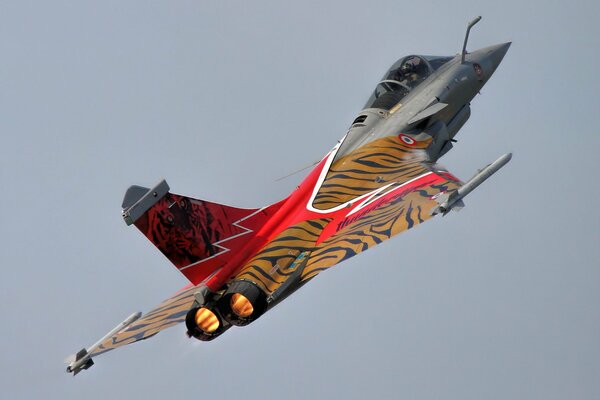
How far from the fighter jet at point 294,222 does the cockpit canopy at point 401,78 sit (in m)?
0.77

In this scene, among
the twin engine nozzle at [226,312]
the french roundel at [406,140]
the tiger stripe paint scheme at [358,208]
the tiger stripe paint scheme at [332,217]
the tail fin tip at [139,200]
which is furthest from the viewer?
the french roundel at [406,140]

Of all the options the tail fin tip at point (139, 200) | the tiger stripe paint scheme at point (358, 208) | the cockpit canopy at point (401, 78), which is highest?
the tail fin tip at point (139, 200)

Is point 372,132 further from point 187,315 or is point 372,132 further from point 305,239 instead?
point 187,315

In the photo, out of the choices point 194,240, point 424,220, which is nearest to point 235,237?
point 194,240

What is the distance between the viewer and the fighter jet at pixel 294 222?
28.4 m

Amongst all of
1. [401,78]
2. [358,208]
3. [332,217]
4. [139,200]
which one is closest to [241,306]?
[139,200]

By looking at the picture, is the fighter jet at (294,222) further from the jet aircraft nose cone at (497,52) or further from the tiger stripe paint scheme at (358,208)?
the jet aircraft nose cone at (497,52)

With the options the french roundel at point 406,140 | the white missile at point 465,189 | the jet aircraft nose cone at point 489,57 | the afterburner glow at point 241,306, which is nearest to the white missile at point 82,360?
the afterburner glow at point 241,306

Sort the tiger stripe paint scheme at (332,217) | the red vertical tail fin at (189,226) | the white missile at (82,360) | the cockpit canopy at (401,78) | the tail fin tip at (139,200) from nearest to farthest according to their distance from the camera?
the tail fin tip at (139,200) < the red vertical tail fin at (189,226) < the tiger stripe paint scheme at (332,217) < the white missile at (82,360) < the cockpit canopy at (401,78)

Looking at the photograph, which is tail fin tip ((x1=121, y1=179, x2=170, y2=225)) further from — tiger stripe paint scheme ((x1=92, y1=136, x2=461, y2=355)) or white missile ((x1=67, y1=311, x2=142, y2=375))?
white missile ((x1=67, y1=311, x2=142, y2=375))

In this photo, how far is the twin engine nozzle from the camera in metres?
28.4

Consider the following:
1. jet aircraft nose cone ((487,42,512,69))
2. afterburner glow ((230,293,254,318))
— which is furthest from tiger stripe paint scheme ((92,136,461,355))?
jet aircraft nose cone ((487,42,512,69))

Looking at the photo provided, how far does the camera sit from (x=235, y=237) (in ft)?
97.9

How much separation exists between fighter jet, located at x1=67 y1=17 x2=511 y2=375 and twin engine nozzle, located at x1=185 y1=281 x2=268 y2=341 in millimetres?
19
